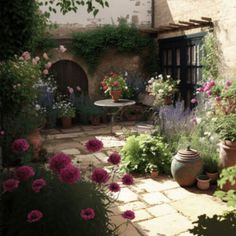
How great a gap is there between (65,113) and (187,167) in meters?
4.53

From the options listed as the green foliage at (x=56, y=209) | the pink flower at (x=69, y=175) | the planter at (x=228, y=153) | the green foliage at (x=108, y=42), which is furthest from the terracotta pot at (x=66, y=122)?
the pink flower at (x=69, y=175)

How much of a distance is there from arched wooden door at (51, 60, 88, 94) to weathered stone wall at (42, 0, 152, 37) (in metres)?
0.84

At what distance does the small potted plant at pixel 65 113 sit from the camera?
802cm

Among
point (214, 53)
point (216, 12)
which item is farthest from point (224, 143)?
point (216, 12)

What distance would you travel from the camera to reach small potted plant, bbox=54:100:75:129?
802 cm

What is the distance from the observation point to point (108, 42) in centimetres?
910

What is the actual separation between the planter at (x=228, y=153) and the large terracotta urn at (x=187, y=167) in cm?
30

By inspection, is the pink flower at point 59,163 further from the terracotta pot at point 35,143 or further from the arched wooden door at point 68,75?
the arched wooden door at point 68,75

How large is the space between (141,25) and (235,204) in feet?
27.2

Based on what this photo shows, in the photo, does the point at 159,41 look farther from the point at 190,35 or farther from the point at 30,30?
the point at 30,30

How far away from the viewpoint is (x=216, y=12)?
264 inches

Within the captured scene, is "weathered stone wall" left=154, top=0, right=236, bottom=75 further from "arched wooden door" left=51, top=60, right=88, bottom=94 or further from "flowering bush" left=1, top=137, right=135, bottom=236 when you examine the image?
"flowering bush" left=1, top=137, right=135, bottom=236

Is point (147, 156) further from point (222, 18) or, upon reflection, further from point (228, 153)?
point (222, 18)

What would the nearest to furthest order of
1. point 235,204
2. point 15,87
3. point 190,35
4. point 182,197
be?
point 235,204 < point 182,197 < point 15,87 < point 190,35
